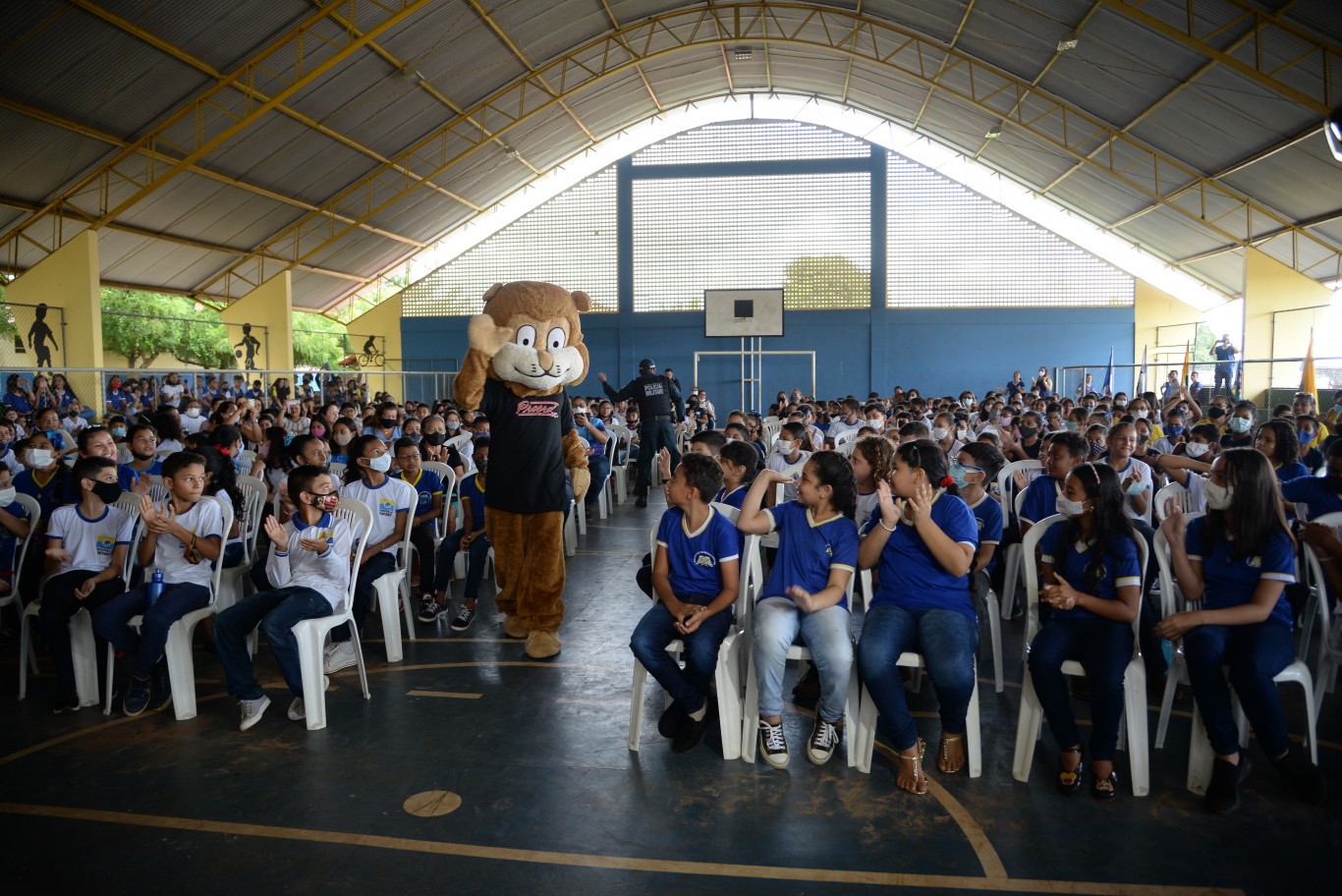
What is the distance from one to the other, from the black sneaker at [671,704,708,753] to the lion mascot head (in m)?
2.01

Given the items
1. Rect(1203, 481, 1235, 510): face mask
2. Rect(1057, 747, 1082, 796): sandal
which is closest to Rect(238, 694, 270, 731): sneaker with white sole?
Rect(1057, 747, 1082, 796): sandal

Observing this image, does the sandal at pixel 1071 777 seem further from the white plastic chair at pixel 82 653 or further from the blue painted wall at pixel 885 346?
the blue painted wall at pixel 885 346

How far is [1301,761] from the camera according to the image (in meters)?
3.07

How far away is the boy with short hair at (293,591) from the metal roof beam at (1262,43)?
9.97 metres

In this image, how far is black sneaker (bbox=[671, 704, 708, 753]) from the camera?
3.54m

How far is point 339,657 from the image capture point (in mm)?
4547

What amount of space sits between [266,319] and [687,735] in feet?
58.1

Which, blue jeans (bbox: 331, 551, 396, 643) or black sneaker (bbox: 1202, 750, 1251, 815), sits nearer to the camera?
black sneaker (bbox: 1202, 750, 1251, 815)

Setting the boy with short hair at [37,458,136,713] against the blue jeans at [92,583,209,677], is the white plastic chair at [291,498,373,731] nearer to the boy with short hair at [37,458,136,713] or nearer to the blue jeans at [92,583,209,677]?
the blue jeans at [92,583,209,677]

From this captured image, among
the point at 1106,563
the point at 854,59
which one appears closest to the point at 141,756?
the point at 1106,563

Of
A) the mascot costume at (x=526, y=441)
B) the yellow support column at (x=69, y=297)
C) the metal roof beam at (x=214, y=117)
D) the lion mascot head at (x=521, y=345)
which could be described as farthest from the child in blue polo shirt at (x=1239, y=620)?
the yellow support column at (x=69, y=297)

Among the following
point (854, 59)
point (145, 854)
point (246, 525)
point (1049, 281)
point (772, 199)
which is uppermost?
point (854, 59)

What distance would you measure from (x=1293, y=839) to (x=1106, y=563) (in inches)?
39.1

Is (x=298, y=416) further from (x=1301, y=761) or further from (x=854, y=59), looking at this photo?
(x=854, y=59)
